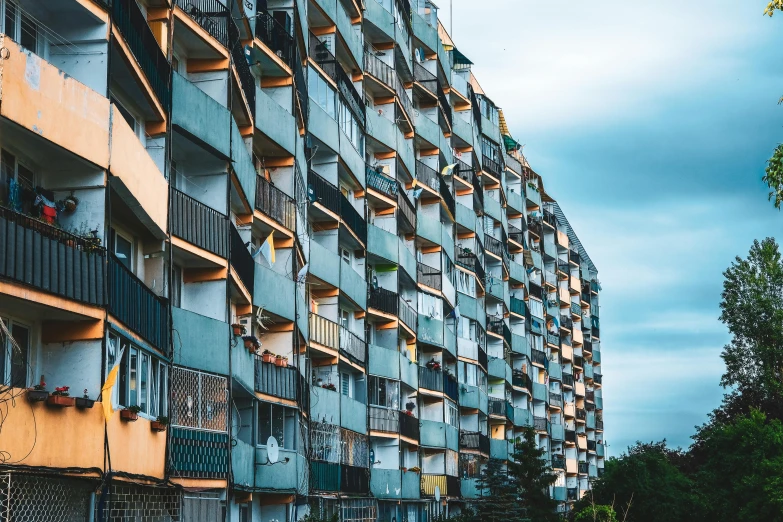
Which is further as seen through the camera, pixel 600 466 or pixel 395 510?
pixel 600 466

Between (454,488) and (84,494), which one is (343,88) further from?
(84,494)

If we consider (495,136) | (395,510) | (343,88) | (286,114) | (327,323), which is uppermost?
(495,136)

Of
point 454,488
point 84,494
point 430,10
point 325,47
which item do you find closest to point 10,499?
point 84,494

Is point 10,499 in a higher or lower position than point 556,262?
lower

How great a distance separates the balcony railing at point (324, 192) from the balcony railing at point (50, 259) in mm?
22521

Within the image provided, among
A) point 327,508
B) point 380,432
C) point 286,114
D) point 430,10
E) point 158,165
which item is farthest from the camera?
point 430,10

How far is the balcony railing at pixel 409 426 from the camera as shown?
52156mm

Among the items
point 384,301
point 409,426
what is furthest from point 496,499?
point 384,301

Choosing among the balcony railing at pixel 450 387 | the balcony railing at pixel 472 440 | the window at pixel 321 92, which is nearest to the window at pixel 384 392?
the balcony railing at pixel 450 387

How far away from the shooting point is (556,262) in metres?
110

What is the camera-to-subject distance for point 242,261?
3153 centimetres

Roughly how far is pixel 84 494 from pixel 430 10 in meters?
55.3

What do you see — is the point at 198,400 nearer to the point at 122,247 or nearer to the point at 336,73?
the point at 122,247

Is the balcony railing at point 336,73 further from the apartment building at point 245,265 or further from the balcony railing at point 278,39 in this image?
the balcony railing at point 278,39
